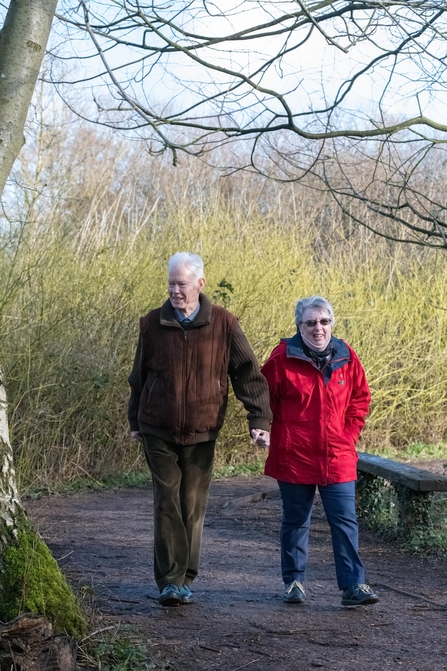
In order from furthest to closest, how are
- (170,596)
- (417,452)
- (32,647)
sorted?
1. (417,452)
2. (170,596)
3. (32,647)

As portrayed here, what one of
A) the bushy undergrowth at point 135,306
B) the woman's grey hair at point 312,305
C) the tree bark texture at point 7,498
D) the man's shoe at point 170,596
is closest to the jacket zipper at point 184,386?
the woman's grey hair at point 312,305

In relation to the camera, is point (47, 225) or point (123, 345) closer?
point (47, 225)

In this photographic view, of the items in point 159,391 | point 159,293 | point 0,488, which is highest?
point 159,293

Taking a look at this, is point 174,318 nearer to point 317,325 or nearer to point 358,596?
point 317,325

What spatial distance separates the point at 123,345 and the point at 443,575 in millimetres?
5151

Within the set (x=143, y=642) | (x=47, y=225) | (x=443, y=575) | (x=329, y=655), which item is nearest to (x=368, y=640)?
(x=329, y=655)

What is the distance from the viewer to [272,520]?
7500 millimetres

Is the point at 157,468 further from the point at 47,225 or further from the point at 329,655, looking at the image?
the point at 47,225

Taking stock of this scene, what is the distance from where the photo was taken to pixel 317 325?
472 cm

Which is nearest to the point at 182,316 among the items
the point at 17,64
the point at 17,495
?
the point at 17,495

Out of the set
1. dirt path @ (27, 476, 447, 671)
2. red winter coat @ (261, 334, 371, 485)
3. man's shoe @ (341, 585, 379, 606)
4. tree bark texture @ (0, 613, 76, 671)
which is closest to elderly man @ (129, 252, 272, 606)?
red winter coat @ (261, 334, 371, 485)

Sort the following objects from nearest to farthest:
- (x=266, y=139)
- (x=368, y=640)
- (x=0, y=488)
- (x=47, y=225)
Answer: (x=0, y=488), (x=368, y=640), (x=266, y=139), (x=47, y=225)

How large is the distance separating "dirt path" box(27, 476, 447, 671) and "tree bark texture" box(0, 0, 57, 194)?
85.2 inches

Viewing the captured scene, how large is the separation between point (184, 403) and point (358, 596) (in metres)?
1.34
